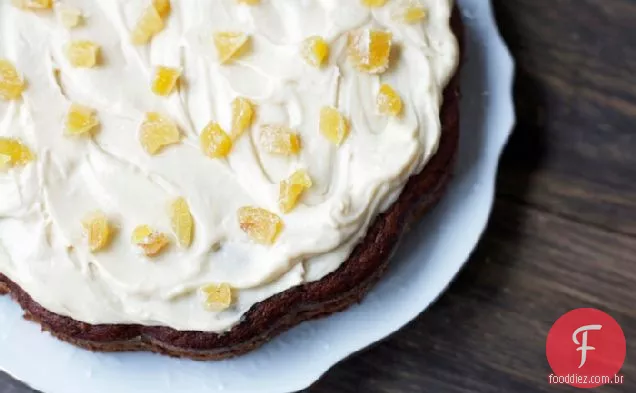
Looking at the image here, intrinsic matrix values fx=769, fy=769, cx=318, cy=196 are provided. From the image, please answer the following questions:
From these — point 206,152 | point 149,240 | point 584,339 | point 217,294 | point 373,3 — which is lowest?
point 584,339

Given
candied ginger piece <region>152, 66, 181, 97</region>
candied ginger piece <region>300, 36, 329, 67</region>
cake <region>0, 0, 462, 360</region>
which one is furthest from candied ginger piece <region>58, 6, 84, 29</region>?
candied ginger piece <region>300, 36, 329, 67</region>

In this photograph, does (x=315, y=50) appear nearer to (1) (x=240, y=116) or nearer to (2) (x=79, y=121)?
(1) (x=240, y=116)

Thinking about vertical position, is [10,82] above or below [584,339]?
above

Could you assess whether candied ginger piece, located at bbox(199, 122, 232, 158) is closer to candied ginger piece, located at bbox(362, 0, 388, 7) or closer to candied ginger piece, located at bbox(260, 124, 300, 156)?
candied ginger piece, located at bbox(260, 124, 300, 156)

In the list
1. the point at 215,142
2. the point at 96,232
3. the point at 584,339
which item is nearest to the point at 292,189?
the point at 215,142

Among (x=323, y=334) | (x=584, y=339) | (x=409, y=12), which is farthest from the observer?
(x=584, y=339)

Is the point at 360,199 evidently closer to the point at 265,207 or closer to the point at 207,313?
the point at 265,207
